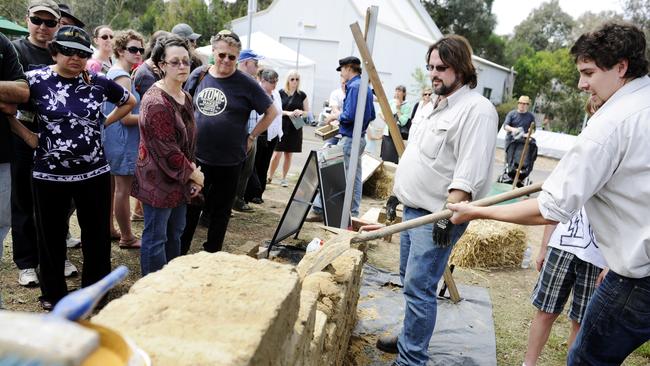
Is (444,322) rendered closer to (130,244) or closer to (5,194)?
(130,244)

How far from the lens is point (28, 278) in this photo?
11.5 feet

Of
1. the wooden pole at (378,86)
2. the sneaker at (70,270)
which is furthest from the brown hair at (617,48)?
the sneaker at (70,270)

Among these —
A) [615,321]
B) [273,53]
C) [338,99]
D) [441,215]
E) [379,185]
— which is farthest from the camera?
[273,53]

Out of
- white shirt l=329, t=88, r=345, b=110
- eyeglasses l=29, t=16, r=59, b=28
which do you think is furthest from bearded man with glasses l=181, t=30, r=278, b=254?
white shirt l=329, t=88, r=345, b=110

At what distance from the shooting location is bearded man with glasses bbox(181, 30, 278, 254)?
12.4 ft

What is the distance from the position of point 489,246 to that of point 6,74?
4708 mm

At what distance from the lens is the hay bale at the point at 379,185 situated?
7.87m

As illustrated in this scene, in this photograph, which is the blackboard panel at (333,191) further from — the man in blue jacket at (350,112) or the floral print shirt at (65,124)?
the floral print shirt at (65,124)

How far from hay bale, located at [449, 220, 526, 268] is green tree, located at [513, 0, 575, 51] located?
5476 cm

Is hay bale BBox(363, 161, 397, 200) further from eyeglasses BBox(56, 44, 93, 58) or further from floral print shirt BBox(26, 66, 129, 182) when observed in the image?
eyeglasses BBox(56, 44, 93, 58)

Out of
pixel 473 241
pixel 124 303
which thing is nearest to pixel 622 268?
pixel 124 303

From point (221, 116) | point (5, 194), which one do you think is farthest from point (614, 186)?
point (5, 194)

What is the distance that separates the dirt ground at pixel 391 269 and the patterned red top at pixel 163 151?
97 centimetres

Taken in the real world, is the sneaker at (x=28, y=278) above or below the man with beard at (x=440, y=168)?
below
